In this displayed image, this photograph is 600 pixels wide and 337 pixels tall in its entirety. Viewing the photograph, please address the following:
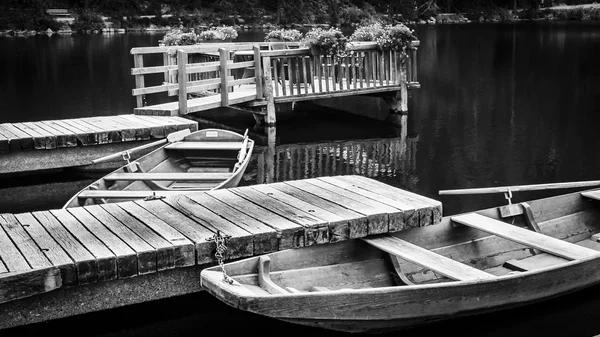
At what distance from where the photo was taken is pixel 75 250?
6.28m

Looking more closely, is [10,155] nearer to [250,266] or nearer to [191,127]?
[191,127]

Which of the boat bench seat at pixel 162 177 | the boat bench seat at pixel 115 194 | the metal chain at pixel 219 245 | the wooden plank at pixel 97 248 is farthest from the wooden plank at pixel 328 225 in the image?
the boat bench seat at pixel 162 177

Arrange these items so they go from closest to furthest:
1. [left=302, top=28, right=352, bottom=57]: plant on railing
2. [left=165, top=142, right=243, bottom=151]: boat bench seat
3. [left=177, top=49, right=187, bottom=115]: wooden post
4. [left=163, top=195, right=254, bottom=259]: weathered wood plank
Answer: [left=163, top=195, right=254, bottom=259]: weathered wood plank < [left=165, top=142, right=243, bottom=151]: boat bench seat < [left=177, top=49, right=187, bottom=115]: wooden post < [left=302, top=28, right=352, bottom=57]: plant on railing

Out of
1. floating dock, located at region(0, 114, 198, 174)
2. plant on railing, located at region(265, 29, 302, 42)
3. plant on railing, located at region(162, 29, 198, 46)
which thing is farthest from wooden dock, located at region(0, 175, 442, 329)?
plant on railing, located at region(265, 29, 302, 42)

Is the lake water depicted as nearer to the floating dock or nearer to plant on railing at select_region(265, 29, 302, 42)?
the floating dock

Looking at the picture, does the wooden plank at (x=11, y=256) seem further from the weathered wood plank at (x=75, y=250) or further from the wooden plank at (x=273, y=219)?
the wooden plank at (x=273, y=219)

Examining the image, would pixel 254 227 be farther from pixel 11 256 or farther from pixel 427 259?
pixel 11 256

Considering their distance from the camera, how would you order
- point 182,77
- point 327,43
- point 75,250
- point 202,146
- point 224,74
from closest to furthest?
point 75,250 → point 202,146 → point 182,77 → point 224,74 → point 327,43

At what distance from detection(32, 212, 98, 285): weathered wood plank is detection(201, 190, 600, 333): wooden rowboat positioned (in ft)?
2.73

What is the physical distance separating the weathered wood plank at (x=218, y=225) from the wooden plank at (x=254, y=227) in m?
0.05

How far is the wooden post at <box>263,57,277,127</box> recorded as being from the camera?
50.8 feet

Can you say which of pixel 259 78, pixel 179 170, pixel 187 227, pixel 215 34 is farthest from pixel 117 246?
pixel 215 34

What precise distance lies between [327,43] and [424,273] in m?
9.43

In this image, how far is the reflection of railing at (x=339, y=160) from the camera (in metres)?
12.7
